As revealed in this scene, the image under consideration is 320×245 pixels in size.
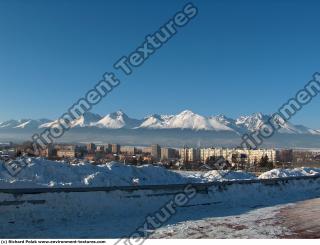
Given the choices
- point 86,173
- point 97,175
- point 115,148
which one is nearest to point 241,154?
point 115,148

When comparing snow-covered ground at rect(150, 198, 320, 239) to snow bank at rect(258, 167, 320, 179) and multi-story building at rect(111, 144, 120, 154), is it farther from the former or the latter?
multi-story building at rect(111, 144, 120, 154)

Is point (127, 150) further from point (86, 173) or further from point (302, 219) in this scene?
point (302, 219)

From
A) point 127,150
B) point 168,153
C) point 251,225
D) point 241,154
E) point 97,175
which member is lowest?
point 168,153

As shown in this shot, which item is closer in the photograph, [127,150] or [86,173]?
[86,173]

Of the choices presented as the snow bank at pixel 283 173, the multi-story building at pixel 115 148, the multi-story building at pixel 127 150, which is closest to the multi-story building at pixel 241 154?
the multi-story building at pixel 127 150

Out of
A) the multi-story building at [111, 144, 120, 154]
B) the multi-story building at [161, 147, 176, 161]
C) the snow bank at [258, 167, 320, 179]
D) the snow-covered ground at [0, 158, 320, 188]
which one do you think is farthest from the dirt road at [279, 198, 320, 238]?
the multi-story building at [161, 147, 176, 161]

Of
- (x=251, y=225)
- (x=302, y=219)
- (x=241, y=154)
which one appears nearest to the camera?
(x=251, y=225)

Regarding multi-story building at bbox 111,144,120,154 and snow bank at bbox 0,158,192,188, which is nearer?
snow bank at bbox 0,158,192,188

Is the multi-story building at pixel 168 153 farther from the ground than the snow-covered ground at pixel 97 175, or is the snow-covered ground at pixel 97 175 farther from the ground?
the snow-covered ground at pixel 97 175

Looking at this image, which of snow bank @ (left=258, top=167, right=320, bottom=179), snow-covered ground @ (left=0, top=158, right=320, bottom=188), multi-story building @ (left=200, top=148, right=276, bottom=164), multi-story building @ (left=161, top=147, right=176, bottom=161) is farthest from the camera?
multi-story building @ (left=161, top=147, right=176, bottom=161)

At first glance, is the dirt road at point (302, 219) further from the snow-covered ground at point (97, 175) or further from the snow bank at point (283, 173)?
the snow bank at point (283, 173)

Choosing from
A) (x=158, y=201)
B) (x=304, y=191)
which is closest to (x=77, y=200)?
(x=158, y=201)

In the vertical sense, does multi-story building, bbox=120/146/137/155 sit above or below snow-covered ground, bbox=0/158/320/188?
below

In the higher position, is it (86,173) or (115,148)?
(86,173)
